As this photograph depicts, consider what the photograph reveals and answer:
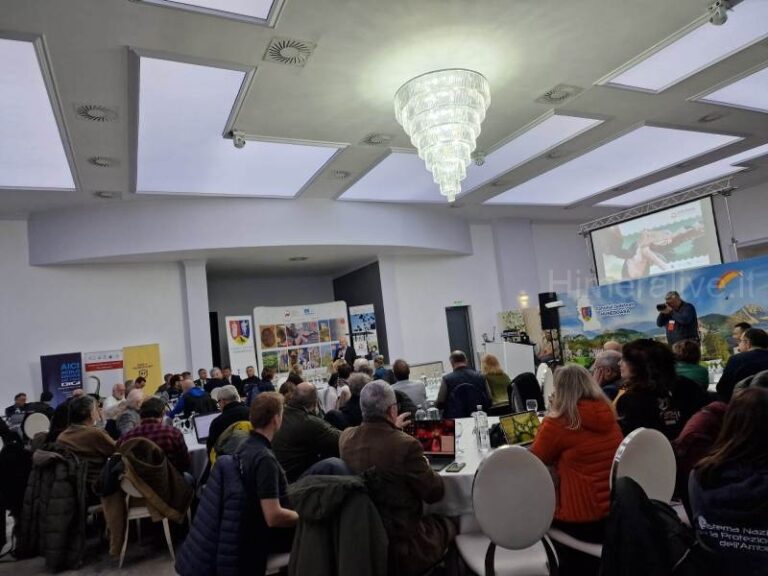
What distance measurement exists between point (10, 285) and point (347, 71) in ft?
23.0

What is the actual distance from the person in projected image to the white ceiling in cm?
213

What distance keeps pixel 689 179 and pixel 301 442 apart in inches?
408

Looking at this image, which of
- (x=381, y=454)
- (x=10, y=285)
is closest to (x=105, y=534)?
(x=381, y=454)

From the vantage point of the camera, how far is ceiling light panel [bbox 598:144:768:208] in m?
9.51

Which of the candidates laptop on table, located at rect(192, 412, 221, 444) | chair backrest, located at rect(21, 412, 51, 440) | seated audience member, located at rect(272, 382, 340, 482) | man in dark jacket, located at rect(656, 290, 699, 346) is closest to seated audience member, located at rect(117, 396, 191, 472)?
laptop on table, located at rect(192, 412, 221, 444)

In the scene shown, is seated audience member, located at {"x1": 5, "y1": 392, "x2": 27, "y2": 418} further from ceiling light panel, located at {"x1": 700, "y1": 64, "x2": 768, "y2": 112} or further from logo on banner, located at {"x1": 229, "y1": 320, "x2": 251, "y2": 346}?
ceiling light panel, located at {"x1": 700, "y1": 64, "x2": 768, "y2": 112}

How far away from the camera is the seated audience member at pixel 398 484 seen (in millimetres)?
2270

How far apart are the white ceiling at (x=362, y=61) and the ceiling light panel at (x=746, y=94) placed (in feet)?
0.39

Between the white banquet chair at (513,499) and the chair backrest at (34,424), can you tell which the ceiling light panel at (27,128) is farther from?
the white banquet chair at (513,499)

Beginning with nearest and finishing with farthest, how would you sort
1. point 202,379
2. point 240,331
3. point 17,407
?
point 17,407
point 202,379
point 240,331

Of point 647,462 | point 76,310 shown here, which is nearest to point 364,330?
point 76,310

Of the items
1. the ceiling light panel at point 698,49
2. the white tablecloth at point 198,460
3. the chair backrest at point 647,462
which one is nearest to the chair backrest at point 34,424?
the white tablecloth at point 198,460

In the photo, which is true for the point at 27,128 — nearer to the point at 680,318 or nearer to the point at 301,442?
the point at 301,442

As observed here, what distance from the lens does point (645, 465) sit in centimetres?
229
